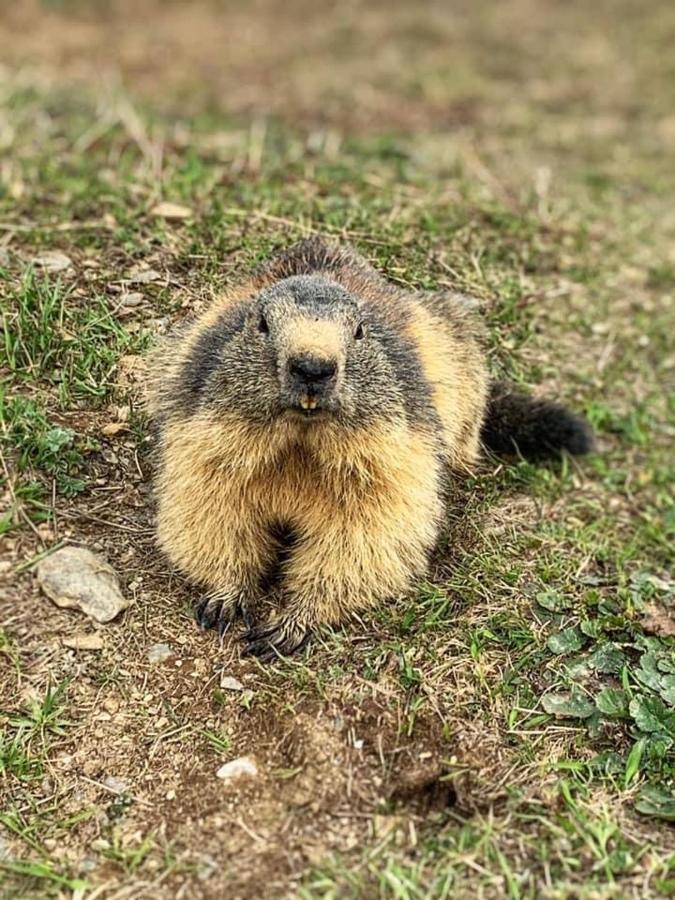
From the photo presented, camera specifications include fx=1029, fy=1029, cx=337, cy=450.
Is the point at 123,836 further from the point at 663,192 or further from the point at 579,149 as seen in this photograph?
the point at 579,149

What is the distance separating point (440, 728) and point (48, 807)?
60.3 inches

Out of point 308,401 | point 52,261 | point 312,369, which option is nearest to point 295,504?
point 308,401

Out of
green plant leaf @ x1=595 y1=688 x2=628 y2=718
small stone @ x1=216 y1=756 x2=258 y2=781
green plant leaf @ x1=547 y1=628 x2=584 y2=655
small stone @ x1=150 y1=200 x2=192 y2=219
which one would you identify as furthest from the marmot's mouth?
small stone @ x1=150 y1=200 x2=192 y2=219

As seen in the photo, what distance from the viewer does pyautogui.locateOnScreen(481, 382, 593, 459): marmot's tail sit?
5570 millimetres

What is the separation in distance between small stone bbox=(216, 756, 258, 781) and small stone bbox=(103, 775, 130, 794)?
357mm

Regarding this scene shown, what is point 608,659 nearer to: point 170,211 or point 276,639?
point 276,639

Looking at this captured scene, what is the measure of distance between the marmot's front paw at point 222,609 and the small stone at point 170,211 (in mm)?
2566

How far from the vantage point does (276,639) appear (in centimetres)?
439

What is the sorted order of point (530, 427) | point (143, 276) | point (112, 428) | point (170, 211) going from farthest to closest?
point (170, 211) → point (530, 427) → point (143, 276) → point (112, 428)

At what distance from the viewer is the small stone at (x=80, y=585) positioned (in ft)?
14.3

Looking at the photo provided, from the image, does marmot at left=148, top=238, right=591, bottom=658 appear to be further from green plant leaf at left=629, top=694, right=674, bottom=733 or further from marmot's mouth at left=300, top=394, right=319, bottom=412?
green plant leaf at left=629, top=694, right=674, bottom=733

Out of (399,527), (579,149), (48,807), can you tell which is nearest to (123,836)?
(48,807)

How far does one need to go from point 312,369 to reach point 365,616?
4.23 feet

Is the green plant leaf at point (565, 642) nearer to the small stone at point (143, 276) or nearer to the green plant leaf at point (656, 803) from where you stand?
the green plant leaf at point (656, 803)
